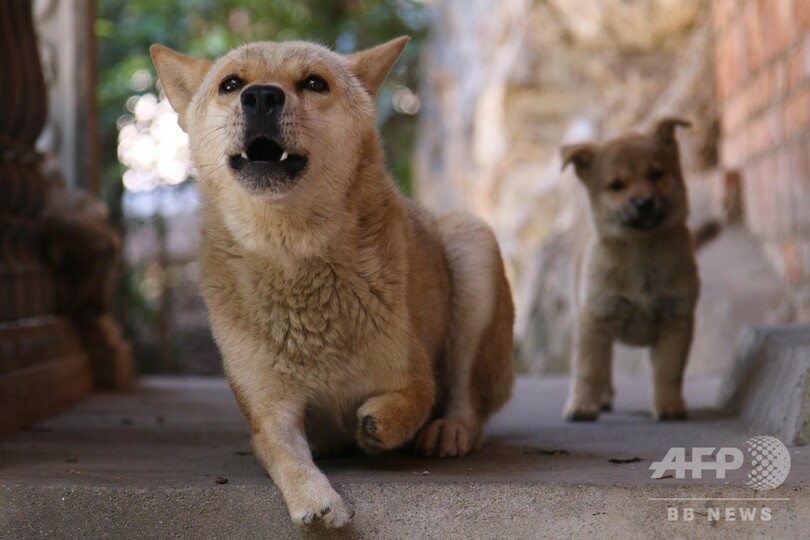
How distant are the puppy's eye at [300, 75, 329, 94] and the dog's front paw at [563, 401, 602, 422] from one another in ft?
5.70

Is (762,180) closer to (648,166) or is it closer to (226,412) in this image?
(648,166)

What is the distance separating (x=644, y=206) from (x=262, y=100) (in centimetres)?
200

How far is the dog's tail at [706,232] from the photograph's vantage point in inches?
249

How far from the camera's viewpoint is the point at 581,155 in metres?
4.33

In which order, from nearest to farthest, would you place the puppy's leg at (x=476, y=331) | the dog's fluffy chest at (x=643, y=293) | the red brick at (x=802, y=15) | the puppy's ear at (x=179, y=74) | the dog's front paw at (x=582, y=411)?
1. the puppy's ear at (x=179, y=74)
2. the puppy's leg at (x=476, y=331)
3. the dog's front paw at (x=582, y=411)
4. the dog's fluffy chest at (x=643, y=293)
5. the red brick at (x=802, y=15)

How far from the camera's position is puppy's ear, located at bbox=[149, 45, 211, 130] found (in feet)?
9.73

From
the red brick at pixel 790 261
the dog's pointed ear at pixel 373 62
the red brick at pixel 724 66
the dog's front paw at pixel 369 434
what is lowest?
the dog's front paw at pixel 369 434

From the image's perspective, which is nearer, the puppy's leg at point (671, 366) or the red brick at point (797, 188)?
the puppy's leg at point (671, 366)

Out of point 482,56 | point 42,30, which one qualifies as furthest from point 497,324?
point 482,56

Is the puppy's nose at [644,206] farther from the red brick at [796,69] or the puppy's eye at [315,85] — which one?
the puppy's eye at [315,85]

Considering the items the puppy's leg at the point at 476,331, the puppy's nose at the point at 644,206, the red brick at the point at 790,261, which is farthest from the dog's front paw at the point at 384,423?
the red brick at the point at 790,261

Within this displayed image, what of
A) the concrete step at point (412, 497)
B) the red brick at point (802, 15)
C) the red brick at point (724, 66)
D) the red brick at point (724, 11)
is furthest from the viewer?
the red brick at point (724, 66)

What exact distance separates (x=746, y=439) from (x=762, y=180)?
3005mm

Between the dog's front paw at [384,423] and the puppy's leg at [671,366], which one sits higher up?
the dog's front paw at [384,423]
